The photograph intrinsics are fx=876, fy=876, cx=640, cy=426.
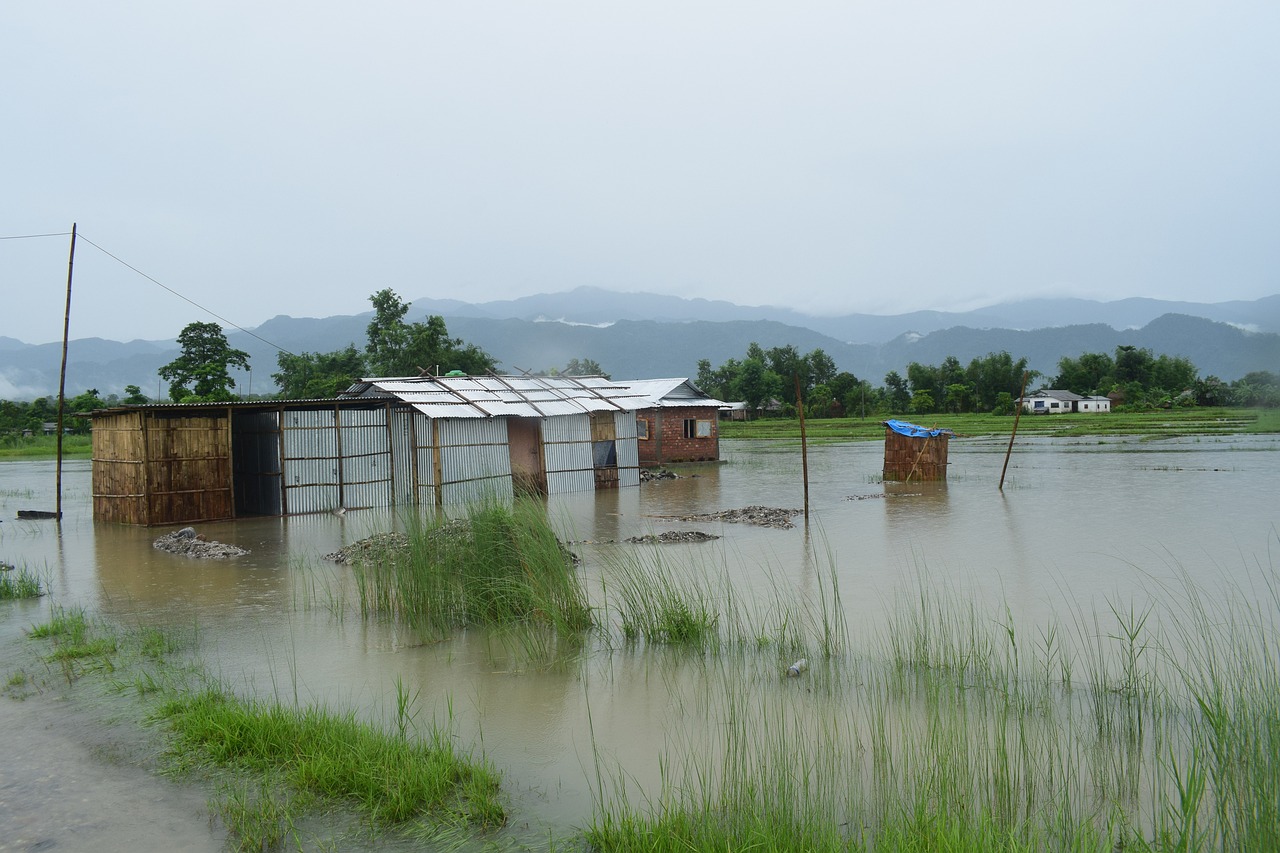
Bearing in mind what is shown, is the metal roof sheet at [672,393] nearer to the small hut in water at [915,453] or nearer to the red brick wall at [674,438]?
the red brick wall at [674,438]

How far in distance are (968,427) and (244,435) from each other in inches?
1691

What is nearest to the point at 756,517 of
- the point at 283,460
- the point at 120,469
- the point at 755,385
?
the point at 283,460

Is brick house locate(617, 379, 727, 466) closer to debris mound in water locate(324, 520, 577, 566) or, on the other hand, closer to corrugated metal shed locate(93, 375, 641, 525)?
corrugated metal shed locate(93, 375, 641, 525)

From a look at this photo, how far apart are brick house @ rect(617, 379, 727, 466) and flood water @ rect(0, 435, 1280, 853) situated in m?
8.01

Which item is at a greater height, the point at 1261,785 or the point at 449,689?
the point at 1261,785

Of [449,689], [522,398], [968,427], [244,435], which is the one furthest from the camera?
[968,427]

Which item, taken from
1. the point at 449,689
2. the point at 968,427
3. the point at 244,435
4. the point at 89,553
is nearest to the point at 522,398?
the point at 244,435

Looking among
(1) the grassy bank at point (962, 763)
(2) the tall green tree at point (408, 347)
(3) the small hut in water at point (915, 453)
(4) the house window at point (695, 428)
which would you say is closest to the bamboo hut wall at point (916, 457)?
(3) the small hut in water at point (915, 453)

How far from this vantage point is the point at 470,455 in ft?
64.3

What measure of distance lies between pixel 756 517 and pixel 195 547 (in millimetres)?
9119

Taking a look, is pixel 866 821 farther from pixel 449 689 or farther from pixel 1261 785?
pixel 449 689

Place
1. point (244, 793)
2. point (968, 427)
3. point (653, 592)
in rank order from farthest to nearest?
Result: point (968, 427) → point (653, 592) → point (244, 793)

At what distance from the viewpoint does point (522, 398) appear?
21.7 meters

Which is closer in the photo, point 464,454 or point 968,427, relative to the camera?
point 464,454
